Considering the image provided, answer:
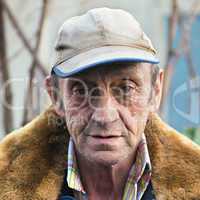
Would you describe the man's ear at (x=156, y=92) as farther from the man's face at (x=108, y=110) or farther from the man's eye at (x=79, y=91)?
the man's eye at (x=79, y=91)

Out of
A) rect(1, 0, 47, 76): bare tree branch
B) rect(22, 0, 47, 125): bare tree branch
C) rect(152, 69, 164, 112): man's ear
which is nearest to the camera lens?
rect(152, 69, 164, 112): man's ear

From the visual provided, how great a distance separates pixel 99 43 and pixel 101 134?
30cm

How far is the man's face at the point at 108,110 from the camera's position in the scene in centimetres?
255

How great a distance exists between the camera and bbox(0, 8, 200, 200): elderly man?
2.56 m

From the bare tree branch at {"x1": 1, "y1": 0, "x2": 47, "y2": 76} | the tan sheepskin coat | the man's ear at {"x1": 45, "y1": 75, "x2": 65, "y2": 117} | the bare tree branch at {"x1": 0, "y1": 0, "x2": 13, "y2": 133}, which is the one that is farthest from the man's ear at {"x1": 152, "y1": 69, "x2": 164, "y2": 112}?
the bare tree branch at {"x1": 0, "y1": 0, "x2": 13, "y2": 133}

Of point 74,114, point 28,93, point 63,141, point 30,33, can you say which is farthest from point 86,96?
point 30,33

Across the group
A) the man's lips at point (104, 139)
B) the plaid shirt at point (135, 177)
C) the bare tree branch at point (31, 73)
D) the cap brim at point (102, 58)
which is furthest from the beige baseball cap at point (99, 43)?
the bare tree branch at point (31, 73)

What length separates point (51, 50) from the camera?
19.2 ft

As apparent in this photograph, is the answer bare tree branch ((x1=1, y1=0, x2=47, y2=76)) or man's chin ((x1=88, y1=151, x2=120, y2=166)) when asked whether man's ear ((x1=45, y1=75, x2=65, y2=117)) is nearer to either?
man's chin ((x1=88, y1=151, x2=120, y2=166))

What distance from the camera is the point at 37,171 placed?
2.79 metres

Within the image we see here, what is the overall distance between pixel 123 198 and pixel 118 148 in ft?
0.78

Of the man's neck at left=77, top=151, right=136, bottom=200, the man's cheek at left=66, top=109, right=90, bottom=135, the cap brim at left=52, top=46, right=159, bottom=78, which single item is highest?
the cap brim at left=52, top=46, right=159, bottom=78

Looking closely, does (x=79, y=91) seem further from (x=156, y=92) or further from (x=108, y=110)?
(x=156, y=92)

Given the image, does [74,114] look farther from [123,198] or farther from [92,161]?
[123,198]
